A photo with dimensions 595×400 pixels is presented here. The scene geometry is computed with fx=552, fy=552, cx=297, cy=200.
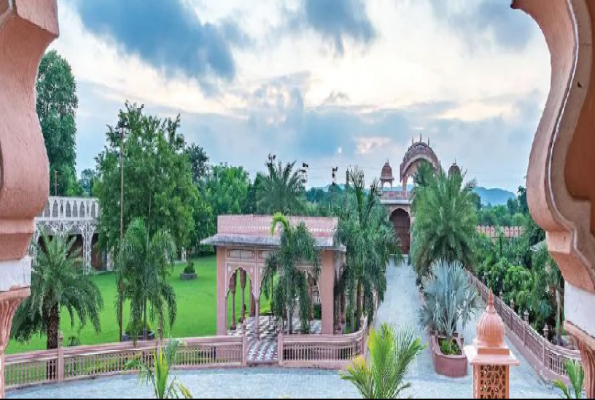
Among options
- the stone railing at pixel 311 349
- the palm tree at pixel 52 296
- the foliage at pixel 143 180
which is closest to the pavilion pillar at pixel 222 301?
the stone railing at pixel 311 349

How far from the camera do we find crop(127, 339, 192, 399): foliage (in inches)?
115

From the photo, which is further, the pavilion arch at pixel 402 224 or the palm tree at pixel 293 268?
the pavilion arch at pixel 402 224

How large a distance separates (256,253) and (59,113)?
69.7 feet

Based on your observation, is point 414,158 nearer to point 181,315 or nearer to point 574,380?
point 181,315

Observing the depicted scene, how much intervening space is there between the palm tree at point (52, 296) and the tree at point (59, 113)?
1962 centimetres

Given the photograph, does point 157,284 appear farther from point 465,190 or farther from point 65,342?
point 465,190

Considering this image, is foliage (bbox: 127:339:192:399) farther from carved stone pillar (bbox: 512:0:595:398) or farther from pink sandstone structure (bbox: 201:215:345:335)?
pink sandstone structure (bbox: 201:215:345:335)

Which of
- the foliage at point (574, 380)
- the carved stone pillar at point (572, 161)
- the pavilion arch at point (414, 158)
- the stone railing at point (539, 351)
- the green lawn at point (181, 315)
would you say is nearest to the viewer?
the carved stone pillar at point (572, 161)

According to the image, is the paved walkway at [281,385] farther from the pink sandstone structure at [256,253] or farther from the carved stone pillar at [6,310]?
the carved stone pillar at [6,310]

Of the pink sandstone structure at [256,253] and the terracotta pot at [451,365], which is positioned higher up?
the pink sandstone structure at [256,253]

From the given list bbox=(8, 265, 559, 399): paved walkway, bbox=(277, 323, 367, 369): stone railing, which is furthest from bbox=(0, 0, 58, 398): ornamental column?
bbox=(277, 323, 367, 369): stone railing

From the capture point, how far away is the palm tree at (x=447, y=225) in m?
16.3

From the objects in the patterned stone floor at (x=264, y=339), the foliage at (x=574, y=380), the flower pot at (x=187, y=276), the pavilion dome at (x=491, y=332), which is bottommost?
the flower pot at (x=187, y=276)

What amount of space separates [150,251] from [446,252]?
899cm
